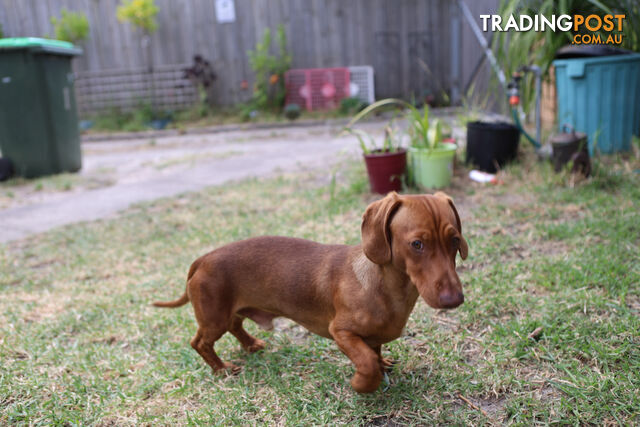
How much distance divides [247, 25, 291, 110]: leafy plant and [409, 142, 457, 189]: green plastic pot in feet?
22.0

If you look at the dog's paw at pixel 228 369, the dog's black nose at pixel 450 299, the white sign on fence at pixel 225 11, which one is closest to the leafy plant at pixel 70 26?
the white sign on fence at pixel 225 11

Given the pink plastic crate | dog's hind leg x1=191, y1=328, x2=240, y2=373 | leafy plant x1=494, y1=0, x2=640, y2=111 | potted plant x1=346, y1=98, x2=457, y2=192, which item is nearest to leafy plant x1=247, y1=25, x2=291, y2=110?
the pink plastic crate

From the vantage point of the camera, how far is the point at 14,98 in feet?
20.4

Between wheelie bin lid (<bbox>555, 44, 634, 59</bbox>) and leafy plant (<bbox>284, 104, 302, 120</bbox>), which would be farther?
leafy plant (<bbox>284, 104, 302, 120</bbox>)

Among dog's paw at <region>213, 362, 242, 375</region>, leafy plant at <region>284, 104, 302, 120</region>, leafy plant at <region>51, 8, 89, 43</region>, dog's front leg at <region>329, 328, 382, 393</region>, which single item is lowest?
dog's paw at <region>213, 362, 242, 375</region>

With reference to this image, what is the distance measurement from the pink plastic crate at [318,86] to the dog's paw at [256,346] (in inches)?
343

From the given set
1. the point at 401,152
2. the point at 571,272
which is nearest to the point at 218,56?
the point at 401,152

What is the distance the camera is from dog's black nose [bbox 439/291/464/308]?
1.43 meters

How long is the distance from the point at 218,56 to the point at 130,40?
191 centimetres

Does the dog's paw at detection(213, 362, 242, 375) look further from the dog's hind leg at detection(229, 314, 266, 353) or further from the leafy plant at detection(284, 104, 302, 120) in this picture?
the leafy plant at detection(284, 104, 302, 120)

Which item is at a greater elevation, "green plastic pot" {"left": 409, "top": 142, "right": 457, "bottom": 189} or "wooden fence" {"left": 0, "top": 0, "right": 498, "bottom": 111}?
"wooden fence" {"left": 0, "top": 0, "right": 498, "bottom": 111}

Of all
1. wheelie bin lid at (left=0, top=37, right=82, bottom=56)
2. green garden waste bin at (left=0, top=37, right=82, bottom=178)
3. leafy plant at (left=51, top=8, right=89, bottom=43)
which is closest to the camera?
wheelie bin lid at (left=0, top=37, right=82, bottom=56)

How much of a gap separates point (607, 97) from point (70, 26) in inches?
392

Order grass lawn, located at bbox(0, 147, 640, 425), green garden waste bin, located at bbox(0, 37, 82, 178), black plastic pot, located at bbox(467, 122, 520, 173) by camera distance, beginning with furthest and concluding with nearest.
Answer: green garden waste bin, located at bbox(0, 37, 82, 178)
black plastic pot, located at bbox(467, 122, 520, 173)
grass lawn, located at bbox(0, 147, 640, 425)
